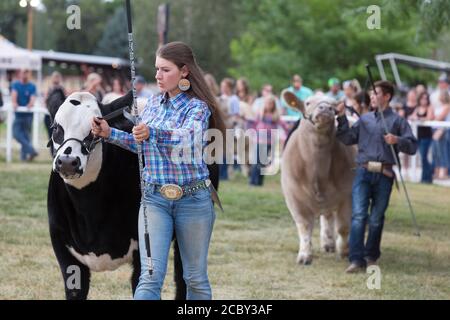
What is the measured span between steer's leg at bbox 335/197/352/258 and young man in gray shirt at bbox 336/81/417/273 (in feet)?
2.06

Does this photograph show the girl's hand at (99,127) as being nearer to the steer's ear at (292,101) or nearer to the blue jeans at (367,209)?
the blue jeans at (367,209)

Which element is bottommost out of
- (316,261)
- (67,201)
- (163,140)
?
(316,261)

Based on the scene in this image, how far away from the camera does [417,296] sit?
7.51 m

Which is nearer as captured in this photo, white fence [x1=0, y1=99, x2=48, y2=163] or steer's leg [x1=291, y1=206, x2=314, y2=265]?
steer's leg [x1=291, y1=206, x2=314, y2=265]

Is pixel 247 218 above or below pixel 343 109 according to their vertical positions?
below

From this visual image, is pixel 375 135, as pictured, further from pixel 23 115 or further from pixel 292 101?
pixel 23 115

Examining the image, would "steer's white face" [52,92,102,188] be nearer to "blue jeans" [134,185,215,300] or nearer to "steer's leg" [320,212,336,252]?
"blue jeans" [134,185,215,300]

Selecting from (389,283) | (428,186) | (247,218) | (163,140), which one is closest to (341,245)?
(389,283)

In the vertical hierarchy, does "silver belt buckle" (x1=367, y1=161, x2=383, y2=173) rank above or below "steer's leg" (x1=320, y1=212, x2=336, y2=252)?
above

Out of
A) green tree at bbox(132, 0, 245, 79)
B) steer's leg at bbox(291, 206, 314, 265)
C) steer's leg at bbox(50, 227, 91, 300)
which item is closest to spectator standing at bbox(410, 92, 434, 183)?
steer's leg at bbox(291, 206, 314, 265)

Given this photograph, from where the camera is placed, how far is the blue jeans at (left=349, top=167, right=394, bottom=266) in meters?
8.63

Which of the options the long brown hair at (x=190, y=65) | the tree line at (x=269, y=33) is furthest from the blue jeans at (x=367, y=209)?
the long brown hair at (x=190, y=65)

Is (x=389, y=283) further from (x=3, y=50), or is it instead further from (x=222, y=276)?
(x=3, y=50)
